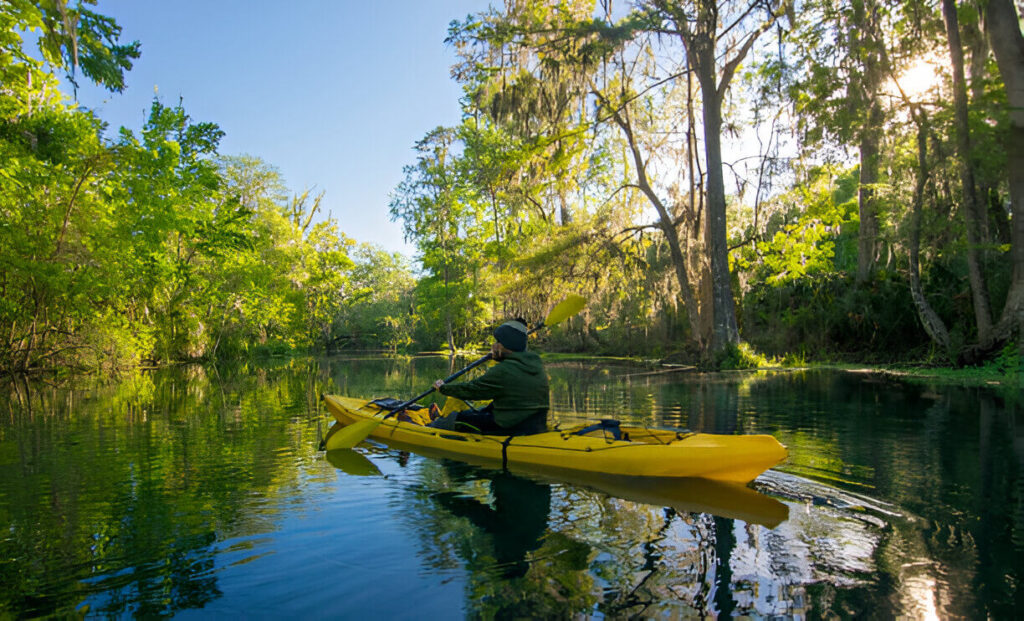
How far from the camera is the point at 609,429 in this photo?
551 cm

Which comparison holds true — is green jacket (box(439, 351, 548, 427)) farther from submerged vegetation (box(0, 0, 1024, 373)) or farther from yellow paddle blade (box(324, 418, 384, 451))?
submerged vegetation (box(0, 0, 1024, 373))

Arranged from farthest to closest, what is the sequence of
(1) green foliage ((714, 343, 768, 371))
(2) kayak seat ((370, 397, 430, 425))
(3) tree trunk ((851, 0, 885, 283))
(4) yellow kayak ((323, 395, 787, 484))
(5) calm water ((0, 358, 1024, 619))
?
(1) green foliage ((714, 343, 768, 371)), (3) tree trunk ((851, 0, 885, 283)), (2) kayak seat ((370, 397, 430, 425)), (4) yellow kayak ((323, 395, 787, 484)), (5) calm water ((0, 358, 1024, 619))

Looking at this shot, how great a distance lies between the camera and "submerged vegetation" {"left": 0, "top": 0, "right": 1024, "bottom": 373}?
1209cm

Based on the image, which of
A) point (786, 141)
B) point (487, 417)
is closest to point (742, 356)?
point (786, 141)

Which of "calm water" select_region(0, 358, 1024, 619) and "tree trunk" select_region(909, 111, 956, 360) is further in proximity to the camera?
"tree trunk" select_region(909, 111, 956, 360)

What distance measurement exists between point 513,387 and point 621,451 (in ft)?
4.29

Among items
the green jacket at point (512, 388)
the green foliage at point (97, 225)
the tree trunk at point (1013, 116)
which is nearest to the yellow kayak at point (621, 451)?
the green jacket at point (512, 388)

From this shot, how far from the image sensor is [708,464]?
4.86 metres

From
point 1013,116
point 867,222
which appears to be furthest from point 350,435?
point 867,222

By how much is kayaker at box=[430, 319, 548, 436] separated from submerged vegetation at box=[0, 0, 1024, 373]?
691 centimetres

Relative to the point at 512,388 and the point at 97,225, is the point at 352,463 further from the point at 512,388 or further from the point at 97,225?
the point at 97,225

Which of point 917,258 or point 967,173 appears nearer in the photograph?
point 967,173

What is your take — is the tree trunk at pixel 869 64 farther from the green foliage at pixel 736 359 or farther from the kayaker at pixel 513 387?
the kayaker at pixel 513 387

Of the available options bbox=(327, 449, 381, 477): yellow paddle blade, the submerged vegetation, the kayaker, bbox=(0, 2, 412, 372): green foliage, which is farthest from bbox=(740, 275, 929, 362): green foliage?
bbox=(0, 2, 412, 372): green foliage
